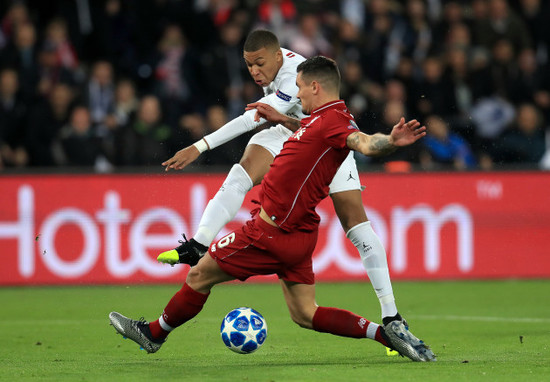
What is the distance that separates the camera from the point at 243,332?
23.8 feet

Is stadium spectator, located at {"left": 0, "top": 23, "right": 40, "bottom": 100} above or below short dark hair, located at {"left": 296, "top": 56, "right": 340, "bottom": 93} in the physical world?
above

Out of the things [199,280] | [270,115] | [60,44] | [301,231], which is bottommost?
[199,280]

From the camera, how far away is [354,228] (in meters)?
7.69

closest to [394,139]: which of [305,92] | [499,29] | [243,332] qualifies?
[305,92]

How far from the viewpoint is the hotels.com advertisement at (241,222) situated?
43.0 ft

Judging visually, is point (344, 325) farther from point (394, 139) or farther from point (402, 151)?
point (402, 151)

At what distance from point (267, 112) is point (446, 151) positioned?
6728 mm

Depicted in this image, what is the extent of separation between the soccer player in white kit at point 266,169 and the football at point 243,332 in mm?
689

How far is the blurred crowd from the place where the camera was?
13.9m

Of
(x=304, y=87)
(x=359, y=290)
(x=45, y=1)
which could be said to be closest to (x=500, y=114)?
(x=359, y=290)

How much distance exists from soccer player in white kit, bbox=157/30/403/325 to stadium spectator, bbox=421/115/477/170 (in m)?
5.73

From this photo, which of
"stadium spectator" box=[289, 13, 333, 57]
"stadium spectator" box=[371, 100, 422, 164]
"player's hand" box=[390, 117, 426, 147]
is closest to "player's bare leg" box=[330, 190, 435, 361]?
"player's hand" box=[390, 117, 426, 147]

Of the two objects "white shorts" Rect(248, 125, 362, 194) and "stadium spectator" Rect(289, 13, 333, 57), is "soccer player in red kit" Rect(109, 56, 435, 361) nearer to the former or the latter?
"white shorts" Rect(248, 125, 362, 194)

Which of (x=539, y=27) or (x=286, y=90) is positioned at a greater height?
(x=539, y=27)
